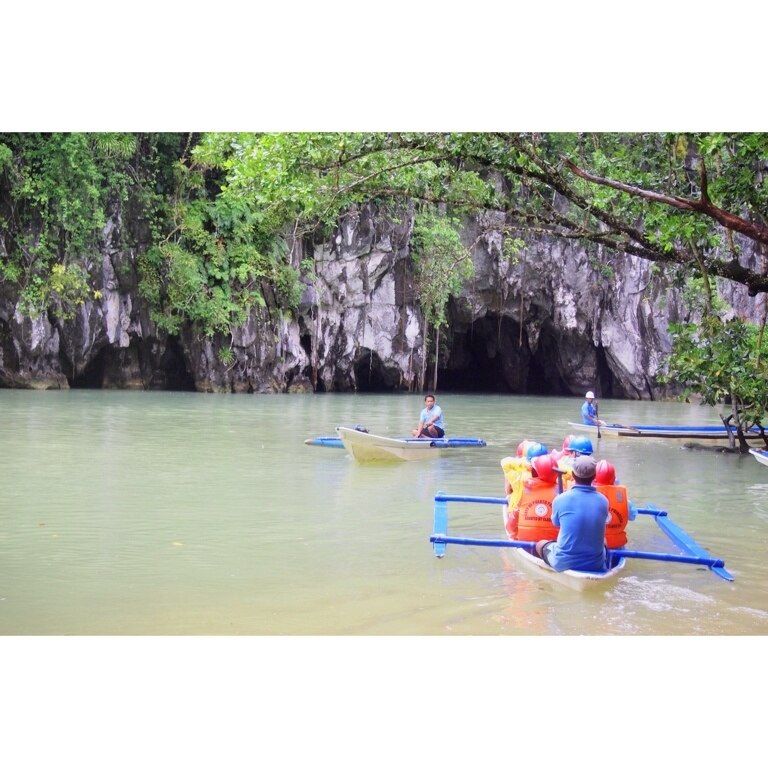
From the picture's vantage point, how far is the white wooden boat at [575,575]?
4688 millimetres

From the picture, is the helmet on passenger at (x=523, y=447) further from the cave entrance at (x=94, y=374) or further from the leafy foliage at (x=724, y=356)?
the cave entrance at (x=94, y=374)

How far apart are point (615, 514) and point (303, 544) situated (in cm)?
191

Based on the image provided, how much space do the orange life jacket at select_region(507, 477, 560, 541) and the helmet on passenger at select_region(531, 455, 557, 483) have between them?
37 millimetres

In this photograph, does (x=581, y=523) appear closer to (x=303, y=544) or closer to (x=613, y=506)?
(x=613, y=506)

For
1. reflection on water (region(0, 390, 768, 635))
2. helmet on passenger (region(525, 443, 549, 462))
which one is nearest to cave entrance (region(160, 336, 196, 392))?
→ reflection on water (region(0, 390, 768, 635))

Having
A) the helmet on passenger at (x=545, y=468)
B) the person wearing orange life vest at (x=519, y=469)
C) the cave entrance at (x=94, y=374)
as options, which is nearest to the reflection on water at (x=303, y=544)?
the person wearing orange life vest at (x=519, y=469)

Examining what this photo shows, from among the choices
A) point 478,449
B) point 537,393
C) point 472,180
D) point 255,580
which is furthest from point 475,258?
point 255,580

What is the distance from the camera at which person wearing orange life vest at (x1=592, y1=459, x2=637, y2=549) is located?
522 cm

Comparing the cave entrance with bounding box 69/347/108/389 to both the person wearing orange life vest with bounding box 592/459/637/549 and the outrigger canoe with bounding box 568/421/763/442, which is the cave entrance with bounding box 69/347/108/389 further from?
the person wearing orange life vest with bounding box 592/459/637/549

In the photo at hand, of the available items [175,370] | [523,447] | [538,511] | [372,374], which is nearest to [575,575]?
[538,511]

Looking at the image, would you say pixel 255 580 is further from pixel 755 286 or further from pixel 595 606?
pixel 755 286

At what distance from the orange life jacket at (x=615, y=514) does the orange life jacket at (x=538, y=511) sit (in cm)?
29

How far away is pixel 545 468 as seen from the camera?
5238 mm
